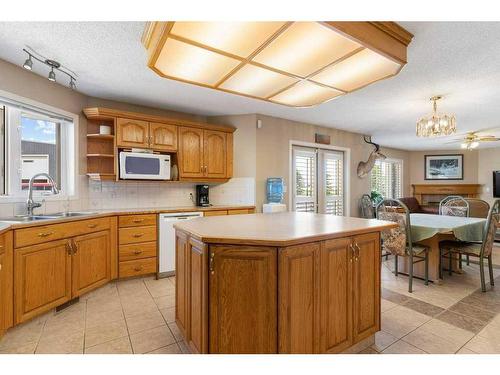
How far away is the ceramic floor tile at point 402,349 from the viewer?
1.85 metres

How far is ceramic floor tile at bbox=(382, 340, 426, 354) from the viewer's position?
1849 mm

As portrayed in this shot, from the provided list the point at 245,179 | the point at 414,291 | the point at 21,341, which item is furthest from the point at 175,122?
the point at 414,291

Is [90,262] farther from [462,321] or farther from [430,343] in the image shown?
[462,321]

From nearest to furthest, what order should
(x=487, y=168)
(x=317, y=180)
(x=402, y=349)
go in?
(x=402, y=349)
(x=317, y=180)
(x=487, y=168)

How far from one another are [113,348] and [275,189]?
116 inches

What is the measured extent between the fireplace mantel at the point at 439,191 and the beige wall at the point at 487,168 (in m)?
0.17

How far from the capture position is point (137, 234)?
3.26 meters

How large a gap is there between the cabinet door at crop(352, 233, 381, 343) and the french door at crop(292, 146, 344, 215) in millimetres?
2879

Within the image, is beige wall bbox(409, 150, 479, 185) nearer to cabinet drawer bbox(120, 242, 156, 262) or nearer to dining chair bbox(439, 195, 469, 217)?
dining chair bbox(439, 195, 469, 217)

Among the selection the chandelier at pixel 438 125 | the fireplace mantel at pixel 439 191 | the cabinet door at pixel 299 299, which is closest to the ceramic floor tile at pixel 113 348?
the cabinet door at pixel 299 299

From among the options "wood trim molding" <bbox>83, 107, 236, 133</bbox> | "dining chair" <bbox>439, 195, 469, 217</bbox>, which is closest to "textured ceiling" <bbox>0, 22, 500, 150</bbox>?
"wood trim molding" <bbox>83, 107, 236, 133</bbox>

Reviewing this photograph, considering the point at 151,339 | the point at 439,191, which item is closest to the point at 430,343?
the point at 151,339

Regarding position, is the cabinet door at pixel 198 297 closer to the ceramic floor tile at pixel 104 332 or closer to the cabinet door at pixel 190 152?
the ceramic floor tile at pixel 104 332
